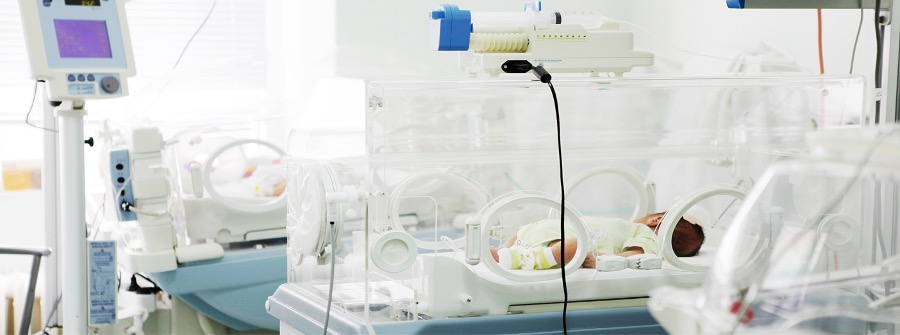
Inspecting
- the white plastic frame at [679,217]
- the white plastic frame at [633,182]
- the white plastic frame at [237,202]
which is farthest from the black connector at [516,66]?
the white plastic frame at [237,202]

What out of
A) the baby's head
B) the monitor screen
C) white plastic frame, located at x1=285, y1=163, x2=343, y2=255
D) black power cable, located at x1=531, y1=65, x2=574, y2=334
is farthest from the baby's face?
the monitor screen

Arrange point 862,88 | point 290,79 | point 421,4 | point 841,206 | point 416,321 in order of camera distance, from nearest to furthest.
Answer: point 841,206
point 416,321
point 862,88
point 290,79
point 421,4

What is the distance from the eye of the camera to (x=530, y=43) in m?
2.14

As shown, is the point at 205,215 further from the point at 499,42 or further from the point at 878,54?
the point at 878,54

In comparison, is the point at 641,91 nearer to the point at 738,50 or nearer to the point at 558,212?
the point at 558,212

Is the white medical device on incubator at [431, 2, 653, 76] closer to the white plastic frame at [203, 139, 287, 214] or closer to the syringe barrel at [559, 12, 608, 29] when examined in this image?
the syringe barrel at [559, 12, 608, 29]

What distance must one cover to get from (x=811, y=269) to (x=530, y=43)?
93cm

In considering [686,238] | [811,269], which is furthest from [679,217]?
[811,269]

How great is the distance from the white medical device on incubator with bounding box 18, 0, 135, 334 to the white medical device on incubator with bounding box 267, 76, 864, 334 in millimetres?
545

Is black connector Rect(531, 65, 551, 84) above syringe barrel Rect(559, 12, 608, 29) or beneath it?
beneath

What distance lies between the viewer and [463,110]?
95.5 inches

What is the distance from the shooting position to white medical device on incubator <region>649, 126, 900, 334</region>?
47.8 inches

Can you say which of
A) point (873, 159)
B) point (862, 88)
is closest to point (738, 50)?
point (862, 88)

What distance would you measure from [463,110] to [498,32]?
33 centimetres
